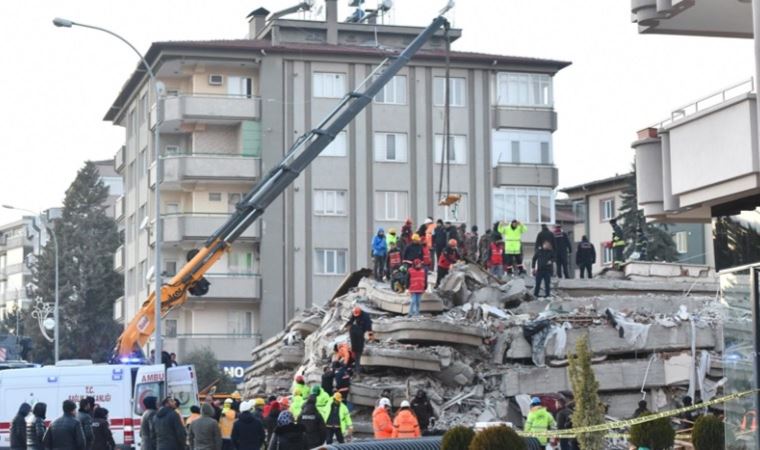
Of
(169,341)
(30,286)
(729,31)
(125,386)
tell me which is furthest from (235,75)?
(729,31)

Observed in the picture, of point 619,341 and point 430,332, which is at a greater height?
point 430,332

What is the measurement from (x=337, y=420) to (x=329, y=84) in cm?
4416

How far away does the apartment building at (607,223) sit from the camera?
81.0 m

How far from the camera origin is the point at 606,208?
8525 cm

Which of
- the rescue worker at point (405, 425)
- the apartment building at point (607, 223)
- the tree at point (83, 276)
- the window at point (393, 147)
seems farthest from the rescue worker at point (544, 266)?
the tree at point (83, 276)

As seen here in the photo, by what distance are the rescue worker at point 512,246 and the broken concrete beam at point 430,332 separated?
4969 mm

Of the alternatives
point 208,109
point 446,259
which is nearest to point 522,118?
point 208,109

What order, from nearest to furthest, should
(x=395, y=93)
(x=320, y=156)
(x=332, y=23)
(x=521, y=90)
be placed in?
1. (x=320, y=156)
2. (x=395, y=93)
3. (x=332, y=23)
4. (x=521, y=90)

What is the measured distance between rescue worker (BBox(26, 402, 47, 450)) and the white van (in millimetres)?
3482

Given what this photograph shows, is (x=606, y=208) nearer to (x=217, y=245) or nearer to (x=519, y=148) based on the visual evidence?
(x=519, y=148)

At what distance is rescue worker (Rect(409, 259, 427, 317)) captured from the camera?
33281mm

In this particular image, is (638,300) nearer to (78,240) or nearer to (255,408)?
(255,408)

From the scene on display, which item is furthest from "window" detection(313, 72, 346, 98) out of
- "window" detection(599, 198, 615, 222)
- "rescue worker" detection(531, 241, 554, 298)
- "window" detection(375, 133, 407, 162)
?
"rescue worker" detection(531, 241, 554, 298)

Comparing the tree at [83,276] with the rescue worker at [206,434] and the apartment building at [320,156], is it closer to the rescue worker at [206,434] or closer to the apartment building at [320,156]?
the apartment building at [320,156]
